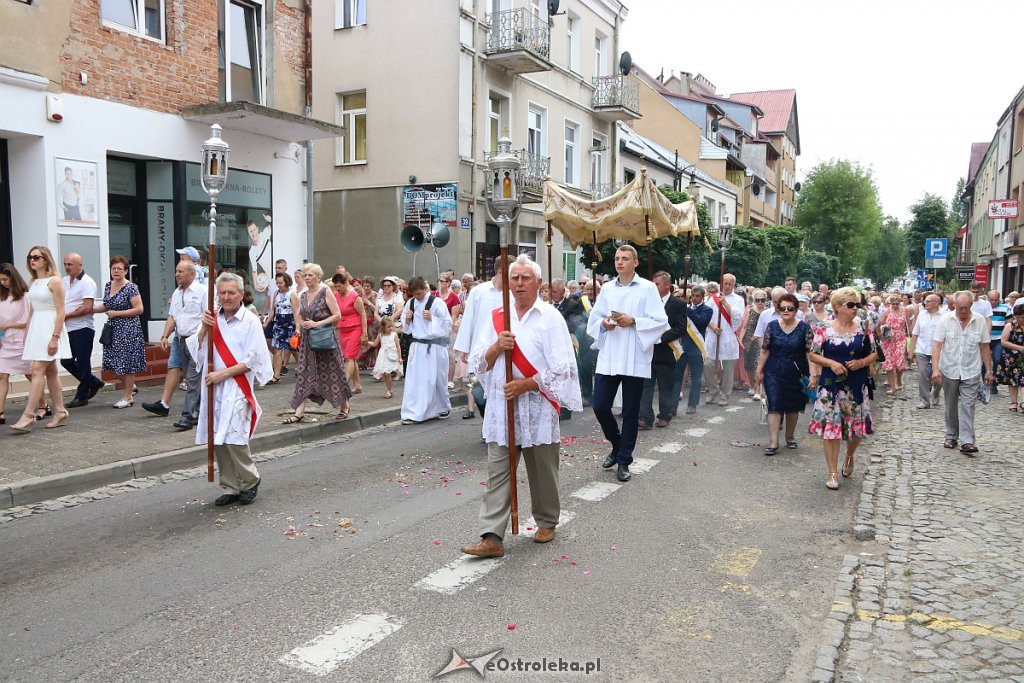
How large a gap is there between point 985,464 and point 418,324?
21.1 feet

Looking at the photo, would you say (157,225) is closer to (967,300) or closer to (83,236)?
(83,236)

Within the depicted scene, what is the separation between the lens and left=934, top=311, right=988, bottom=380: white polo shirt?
28.1 feet

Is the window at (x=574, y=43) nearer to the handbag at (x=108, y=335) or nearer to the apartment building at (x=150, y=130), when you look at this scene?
the apartment building at (x=150, y=130)

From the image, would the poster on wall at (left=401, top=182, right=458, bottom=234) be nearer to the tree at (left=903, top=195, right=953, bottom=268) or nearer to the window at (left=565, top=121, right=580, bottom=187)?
the window at (left=565, top=121, right=580, bottom=187)

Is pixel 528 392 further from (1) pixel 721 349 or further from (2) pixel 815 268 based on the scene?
(2) pixel 815 268

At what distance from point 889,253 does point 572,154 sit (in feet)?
191

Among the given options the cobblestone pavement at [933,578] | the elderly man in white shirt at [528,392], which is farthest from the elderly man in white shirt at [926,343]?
the elderly man in white shirt at [528,392]

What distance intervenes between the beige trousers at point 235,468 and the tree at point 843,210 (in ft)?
191

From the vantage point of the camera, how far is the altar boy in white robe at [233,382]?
6082 mm

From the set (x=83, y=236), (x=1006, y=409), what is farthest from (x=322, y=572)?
(x=1006, y=409)

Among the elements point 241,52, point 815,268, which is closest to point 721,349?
point 241,52

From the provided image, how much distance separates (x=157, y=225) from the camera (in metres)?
13.5

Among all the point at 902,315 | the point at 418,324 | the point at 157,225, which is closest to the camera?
the point at 418,324

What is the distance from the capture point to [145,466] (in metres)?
7.30
